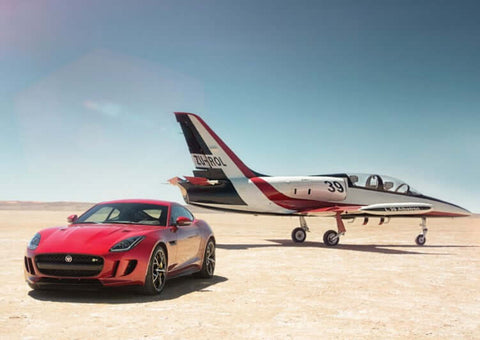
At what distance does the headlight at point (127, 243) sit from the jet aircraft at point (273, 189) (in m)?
14.4

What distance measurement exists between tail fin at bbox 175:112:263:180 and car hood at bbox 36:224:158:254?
14.6 meters

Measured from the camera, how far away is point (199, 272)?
391 inches

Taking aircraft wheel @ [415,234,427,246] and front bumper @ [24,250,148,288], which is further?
aircraft wheel @ [415,234,427,246]

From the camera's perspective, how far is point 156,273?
7.84 meters

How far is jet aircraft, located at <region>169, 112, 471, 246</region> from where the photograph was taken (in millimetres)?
22188

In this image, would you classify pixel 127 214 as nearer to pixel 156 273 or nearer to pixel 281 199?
pixel 156 273

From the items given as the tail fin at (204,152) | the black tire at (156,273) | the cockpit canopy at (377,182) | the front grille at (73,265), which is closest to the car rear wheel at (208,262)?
the black tire at (156,273)

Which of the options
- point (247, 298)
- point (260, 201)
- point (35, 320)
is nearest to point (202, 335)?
point (35, 320)

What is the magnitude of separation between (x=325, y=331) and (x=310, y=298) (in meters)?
2.28

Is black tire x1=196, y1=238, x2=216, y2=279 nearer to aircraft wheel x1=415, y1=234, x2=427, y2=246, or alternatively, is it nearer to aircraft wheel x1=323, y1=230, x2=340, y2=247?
aircraft wheel x1=323, y1=230, x2=340, y2=247

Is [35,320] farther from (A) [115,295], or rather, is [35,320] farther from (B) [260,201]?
(B) [260,201]

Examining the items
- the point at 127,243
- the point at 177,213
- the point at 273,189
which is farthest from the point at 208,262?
the point at 273,189

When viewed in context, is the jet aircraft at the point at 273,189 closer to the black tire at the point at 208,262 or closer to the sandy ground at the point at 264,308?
the sandy ground at the point at 264,308

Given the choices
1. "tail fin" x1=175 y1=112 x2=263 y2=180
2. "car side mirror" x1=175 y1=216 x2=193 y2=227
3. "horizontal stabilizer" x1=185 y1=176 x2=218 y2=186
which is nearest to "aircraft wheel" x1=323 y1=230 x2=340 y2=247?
"tail fin" x1=175 y1=112 x2=263 y2=180
